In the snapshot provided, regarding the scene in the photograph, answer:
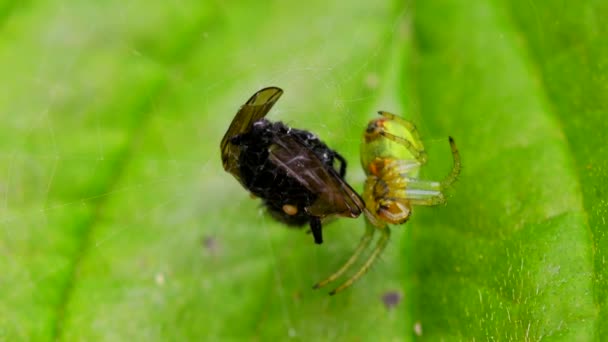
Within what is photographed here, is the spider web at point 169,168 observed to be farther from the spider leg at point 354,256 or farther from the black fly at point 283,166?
the black fly at point 283,166

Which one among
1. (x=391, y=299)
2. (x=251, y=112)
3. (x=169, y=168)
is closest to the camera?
(x=251, y=112)

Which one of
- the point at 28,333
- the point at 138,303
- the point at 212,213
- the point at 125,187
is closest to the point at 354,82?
the point at 212,213

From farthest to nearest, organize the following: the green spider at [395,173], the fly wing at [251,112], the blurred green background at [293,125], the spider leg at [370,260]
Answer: the spider leg at [370,260] < the green spider at [395,173] < the blurred green background at [293,125] < the fly wing at [251,112]

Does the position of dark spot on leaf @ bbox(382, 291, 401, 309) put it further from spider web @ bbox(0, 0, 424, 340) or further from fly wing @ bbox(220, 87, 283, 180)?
fly wing @ bbox(220, 87, 283, 180)

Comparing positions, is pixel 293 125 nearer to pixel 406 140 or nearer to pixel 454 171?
pixel 406 140

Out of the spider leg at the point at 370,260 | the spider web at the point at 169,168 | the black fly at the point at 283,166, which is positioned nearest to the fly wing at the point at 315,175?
the black fly at the point at 283,166

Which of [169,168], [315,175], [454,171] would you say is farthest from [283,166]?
[169,168]
